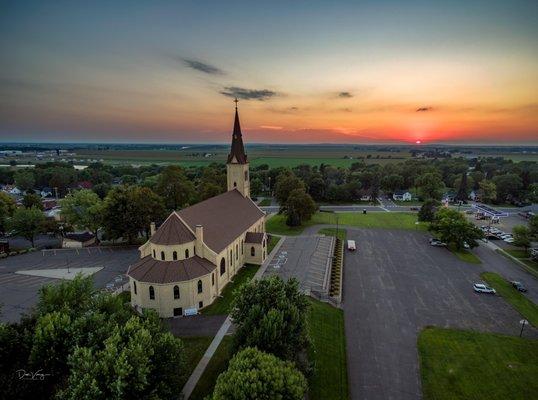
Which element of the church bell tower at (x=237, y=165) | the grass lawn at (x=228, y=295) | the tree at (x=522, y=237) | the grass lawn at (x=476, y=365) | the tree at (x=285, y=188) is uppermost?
the church bell tower at (x=237, y=165)

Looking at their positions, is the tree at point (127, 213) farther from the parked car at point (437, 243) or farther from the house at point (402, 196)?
the house at point (402, 196)

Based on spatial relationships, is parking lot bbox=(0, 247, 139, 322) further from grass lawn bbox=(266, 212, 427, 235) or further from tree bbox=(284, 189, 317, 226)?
tree bbox=(284, 189, 317, 226)

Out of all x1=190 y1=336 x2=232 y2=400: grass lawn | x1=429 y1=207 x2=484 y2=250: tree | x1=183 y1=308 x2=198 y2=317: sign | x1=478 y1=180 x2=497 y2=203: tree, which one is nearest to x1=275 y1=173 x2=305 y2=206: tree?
x1=429 y1=207 x2=484 y2=250: tree

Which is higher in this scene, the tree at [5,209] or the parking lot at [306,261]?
the tree at [5,209]

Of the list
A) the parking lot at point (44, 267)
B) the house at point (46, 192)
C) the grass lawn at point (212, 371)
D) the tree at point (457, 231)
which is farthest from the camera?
the house at point (46, 192)

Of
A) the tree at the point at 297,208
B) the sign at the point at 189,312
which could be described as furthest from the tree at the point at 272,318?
the tree at the point at 297,208

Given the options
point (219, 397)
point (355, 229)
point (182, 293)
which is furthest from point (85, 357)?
point (355, 229)

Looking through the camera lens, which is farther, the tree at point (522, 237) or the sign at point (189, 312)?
the tree at point (522, 237)

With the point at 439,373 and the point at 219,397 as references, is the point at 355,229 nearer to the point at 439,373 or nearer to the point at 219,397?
the point at 439,373
